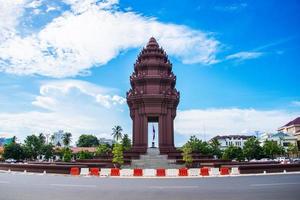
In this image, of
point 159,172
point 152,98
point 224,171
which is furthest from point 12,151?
point 224,171

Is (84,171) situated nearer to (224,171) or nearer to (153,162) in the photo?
(153,162)

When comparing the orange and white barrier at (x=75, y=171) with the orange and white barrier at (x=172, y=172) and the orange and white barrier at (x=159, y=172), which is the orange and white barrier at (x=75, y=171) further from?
the orange and white barrier at (x=172, y=172)

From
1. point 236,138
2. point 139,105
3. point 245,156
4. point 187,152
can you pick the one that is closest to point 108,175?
point 187,152

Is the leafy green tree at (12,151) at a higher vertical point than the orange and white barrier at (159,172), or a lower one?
higher

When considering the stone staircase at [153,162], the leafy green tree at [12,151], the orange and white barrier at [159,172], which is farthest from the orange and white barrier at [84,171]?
the leafy green tree at [12,151]

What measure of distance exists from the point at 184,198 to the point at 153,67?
39.8 meters

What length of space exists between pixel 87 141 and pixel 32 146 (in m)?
43.1

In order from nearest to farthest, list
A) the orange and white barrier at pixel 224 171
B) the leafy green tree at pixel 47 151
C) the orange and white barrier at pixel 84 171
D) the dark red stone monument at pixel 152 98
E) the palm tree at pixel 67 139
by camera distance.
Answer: the orange and white barrier at pixel 224 171 < the orange and white barrier at pixel 84 171 < the dark red stone monument at pixel 152 98 < the leafy green tree at pixel 47 151 < the palm tree at pixel 67 139

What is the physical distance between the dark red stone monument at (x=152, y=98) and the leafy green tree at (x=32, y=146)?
53079 mm

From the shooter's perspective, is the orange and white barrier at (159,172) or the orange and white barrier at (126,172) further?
the orange and white barrier at (126,172)

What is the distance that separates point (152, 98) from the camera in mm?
47938

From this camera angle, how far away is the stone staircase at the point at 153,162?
40.9m

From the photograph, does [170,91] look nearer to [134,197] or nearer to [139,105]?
[139,105]

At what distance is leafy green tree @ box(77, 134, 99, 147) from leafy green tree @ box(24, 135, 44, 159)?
38450 millimetres
